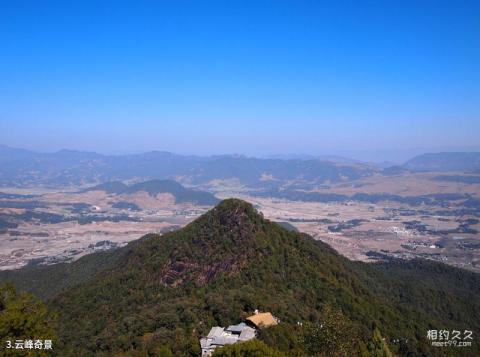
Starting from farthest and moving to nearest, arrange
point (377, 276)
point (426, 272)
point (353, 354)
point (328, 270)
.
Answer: point (426, 272) → point (377, 276) → point (328, 270) → point (353, 354)

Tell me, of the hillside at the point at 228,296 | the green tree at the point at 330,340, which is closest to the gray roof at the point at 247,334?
the hillside at the point at 228,296

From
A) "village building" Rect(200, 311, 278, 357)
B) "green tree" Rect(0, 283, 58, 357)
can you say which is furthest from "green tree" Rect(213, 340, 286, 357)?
"green tree" Rect(0, 283, 58, 357)

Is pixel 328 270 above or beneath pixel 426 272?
above

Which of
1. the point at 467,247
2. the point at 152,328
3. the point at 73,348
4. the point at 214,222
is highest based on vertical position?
the point at 214,222

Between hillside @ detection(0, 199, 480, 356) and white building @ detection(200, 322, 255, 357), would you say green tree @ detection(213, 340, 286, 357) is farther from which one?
hillside @ detection(0, 199, 480, 356)

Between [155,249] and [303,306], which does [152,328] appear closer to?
[303,306]

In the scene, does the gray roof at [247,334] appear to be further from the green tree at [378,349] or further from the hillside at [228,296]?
the green tree at [378,349]

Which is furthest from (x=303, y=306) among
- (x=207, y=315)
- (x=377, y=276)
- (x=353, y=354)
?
(x=377, y=276)

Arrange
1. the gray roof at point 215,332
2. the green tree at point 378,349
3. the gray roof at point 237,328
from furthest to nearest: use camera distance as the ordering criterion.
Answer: the gray roof at point 237,328 < the gray roof at point 215,332 < the green tree at point 378,349

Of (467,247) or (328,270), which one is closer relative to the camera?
(328,270)
